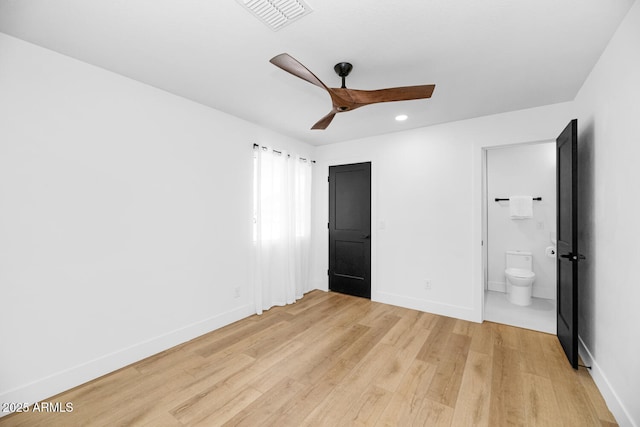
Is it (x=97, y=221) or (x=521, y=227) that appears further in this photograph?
(x=521, y=227)

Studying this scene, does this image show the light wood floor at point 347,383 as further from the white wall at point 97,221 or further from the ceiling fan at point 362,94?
the ceiling fan at point 362,94

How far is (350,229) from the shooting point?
450cm

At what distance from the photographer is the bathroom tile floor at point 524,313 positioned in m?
3.27

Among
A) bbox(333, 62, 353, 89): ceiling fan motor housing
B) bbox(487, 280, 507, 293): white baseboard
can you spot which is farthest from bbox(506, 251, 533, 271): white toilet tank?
bbox(333, 62, 353, 89): ceiling fan motor housing

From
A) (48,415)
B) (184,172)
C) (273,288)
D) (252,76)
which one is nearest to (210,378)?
(48,415)

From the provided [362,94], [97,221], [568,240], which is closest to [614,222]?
[568,240]

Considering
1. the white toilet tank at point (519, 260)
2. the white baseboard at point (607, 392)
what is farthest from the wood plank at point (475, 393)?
the white toilet tank at point (519, 260)

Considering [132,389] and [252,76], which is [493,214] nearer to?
[252,76]

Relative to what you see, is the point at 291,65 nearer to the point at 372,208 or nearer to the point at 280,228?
the point at 280,228

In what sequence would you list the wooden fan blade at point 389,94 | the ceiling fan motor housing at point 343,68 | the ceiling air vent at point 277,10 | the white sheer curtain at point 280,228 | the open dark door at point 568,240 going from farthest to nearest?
the white sheer curtain at point 280,228 → the open dark door at point 568,240 → the ceiling fan motor housing at point 343,68 → the wooden fan blade at point 389,94 → the ceiling air vent at point 277,10

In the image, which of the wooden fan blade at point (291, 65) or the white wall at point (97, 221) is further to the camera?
the white wall at point (97, 221)

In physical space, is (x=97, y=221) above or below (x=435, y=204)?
below

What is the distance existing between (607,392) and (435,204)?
7.59ft

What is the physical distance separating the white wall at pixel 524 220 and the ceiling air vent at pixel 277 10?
13.0ft
